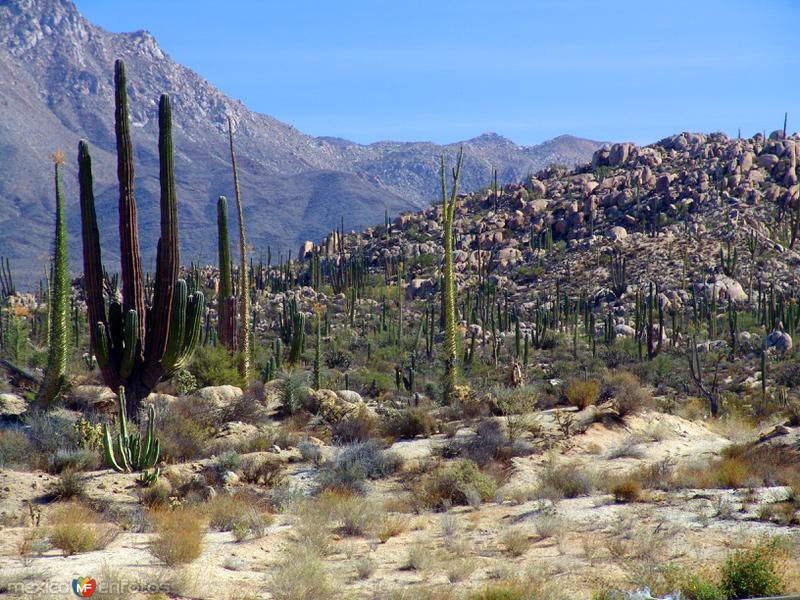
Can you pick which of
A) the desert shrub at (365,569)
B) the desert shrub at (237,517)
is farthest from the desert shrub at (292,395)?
the desert shrub at (365,569)

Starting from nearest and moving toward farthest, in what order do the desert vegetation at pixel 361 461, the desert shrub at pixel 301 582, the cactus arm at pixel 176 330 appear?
1. the desert shrub at pixel 301 582
2. the desert vegetation at pixel 361 461
3. the cactus arm at pixel 176 330

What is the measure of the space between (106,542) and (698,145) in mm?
70123

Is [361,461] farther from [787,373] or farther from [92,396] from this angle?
[787,373]

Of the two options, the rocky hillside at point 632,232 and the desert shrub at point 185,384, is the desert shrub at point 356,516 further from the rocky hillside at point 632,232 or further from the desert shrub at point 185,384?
the rocky hillside at point 632,232

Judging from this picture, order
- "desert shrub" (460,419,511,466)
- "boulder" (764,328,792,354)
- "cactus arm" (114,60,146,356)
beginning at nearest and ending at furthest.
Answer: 1. "desert shrub" (460,419,511,466)
2. "cactus arm" (114,60,146,356)
3. "boulder" (764,328,792,354)

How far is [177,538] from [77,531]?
112cm

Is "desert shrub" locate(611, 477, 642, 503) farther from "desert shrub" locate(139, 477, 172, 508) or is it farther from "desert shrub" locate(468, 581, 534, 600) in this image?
"desert shrub" locate(139, 477, 172, 508)

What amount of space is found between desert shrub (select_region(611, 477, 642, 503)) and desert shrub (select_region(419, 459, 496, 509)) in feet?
5.95

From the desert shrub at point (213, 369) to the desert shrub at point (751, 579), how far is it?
16.3 m

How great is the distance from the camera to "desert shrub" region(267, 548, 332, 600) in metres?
7.84

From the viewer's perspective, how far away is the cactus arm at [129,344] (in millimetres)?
15945

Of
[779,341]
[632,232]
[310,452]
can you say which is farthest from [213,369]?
[632,232]

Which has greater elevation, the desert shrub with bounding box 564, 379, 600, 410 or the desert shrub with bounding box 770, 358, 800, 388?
the desert shrub with bounding box 564, 379, 600, 410

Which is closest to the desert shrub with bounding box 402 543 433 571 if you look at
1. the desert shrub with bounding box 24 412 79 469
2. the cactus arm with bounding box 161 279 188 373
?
the desert shrub with bounding box 24 412 79 469
